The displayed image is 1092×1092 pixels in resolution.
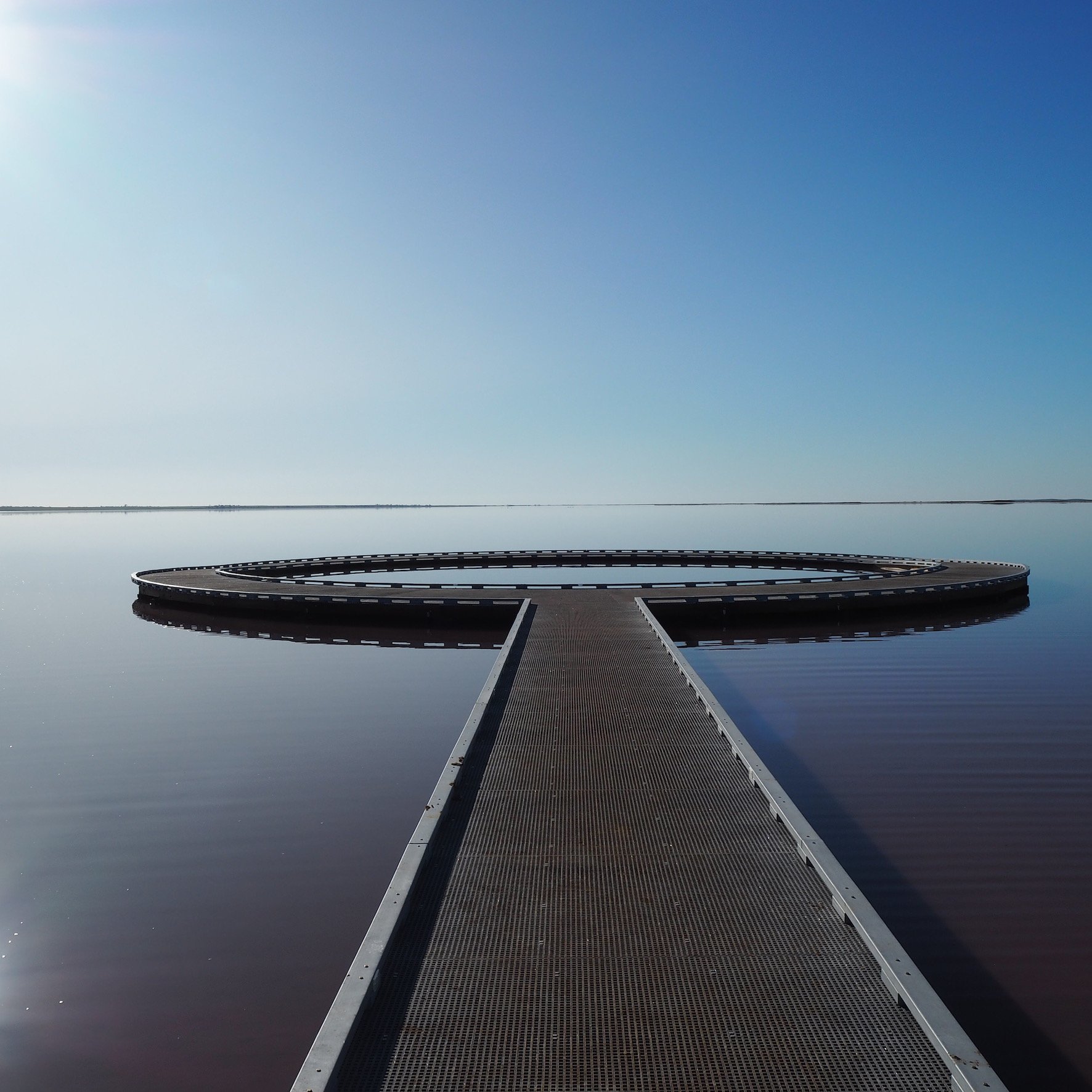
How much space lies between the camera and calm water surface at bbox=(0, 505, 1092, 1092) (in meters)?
4.14

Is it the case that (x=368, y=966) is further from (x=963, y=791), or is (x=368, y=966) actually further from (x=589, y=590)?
(x=589, y=590)

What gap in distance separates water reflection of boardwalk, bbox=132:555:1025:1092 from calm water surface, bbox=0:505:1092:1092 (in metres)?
0.88

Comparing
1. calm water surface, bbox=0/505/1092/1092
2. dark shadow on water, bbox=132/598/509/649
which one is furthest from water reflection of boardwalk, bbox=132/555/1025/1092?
dark shadow on water, bbox=132/598/509/649

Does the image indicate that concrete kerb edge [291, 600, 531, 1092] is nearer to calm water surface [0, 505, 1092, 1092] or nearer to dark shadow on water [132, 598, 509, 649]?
calm water surface [0, 505, 1092, 1092]

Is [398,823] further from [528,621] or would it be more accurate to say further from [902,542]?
[902,542]

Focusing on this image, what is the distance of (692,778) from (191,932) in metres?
3.63

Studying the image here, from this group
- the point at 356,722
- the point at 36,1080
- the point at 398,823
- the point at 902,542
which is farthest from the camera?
the point at 902,542

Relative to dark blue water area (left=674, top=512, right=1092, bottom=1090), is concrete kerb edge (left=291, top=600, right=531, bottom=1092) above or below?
above

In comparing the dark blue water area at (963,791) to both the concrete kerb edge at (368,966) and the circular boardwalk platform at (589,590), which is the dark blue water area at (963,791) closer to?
the circular boardwalk platform at (589,590)

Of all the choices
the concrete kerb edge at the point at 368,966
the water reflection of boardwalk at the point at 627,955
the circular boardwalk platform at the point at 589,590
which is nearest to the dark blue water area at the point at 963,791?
the water reflection of boardwalk at the point at 627,955

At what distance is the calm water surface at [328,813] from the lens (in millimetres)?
4137

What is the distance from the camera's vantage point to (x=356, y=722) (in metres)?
10.0

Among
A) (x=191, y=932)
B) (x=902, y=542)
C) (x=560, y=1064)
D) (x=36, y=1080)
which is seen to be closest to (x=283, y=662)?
(x=191, y=932)

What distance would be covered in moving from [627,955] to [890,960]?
3.88 ft
